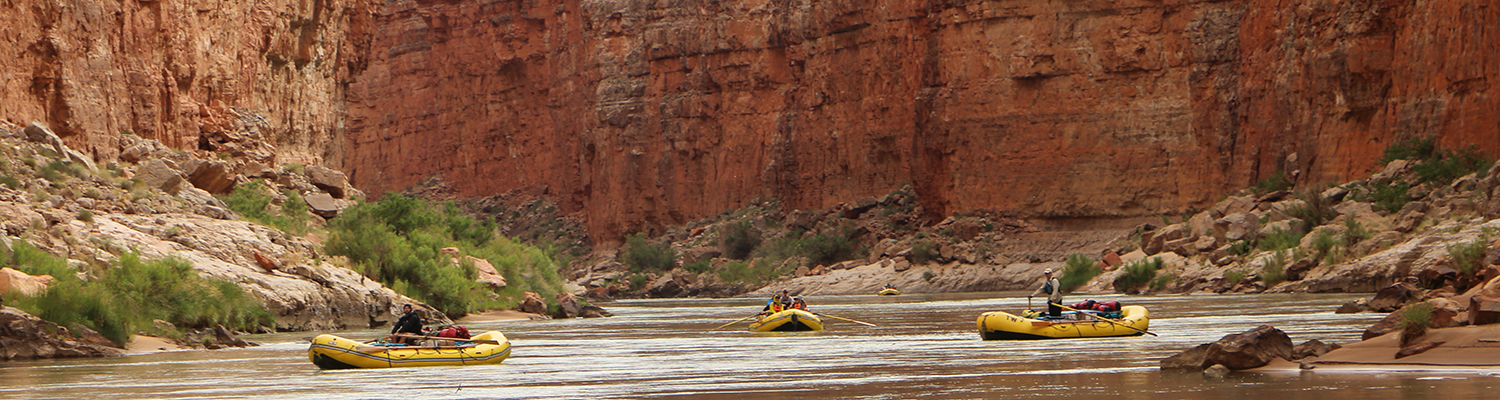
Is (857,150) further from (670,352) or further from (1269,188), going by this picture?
(670,352)

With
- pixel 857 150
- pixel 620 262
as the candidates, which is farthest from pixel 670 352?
pixel 620 262

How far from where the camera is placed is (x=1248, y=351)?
21.5 metres

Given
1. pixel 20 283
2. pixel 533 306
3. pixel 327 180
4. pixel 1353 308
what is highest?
pixel 327 180

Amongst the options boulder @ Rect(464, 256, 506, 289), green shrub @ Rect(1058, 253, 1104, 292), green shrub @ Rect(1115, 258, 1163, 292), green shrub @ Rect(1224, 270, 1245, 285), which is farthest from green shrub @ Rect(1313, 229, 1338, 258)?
boulder @ Rect(464, 256, 506, 289)

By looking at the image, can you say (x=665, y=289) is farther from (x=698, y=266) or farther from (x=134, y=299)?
(x=134, y=299)

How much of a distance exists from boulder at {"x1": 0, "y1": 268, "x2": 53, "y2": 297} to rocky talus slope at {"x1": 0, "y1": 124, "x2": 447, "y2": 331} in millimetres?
2538

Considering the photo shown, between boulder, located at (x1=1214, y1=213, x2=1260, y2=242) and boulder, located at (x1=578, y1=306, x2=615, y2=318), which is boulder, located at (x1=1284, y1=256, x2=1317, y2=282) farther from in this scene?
boulder, located at (x1=578, y1=306, x2=615, y2=318)

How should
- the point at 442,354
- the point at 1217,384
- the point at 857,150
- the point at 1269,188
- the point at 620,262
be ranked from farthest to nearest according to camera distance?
1. the point at 620,262
2. the point at 857,150
3. the point at 1269,188
4. the point at 442,354
5. the point at 1217,384

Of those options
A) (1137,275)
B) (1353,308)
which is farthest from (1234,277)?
(1353,308)

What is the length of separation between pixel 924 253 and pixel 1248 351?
60.9 m

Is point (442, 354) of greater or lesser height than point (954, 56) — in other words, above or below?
below

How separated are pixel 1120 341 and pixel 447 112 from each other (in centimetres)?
9788

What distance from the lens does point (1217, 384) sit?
20078 millimetres

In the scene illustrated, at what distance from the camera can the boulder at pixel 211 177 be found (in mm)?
45031
